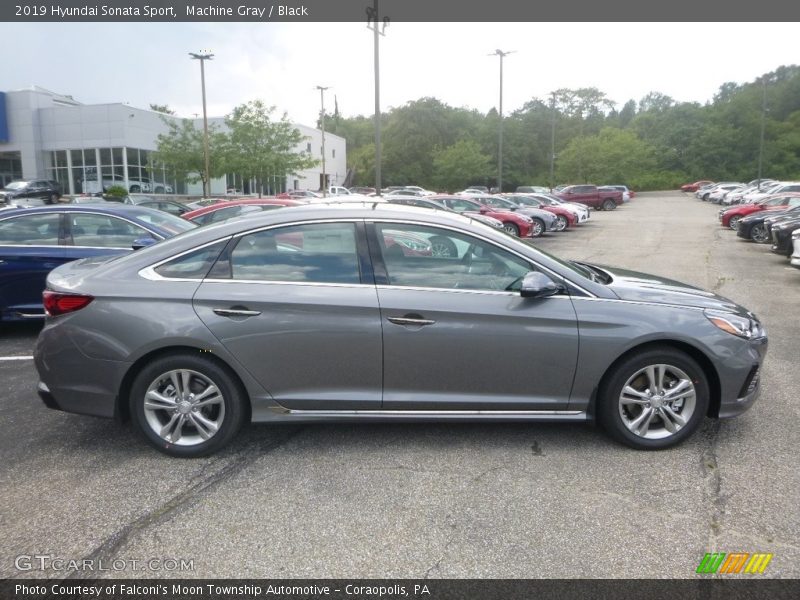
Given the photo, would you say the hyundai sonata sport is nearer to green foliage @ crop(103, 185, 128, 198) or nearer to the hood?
the hood

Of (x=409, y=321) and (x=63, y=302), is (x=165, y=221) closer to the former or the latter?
(x=63, y=302)

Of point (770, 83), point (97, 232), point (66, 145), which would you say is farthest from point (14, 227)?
point (770, 83)

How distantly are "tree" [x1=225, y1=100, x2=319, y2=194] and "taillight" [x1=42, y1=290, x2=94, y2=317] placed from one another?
126 ft

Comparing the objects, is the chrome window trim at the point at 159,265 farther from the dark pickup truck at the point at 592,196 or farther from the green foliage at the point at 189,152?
the dark pickup truck at the point at 592,196

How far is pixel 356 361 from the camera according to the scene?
3.93m

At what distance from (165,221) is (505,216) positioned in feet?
47.9

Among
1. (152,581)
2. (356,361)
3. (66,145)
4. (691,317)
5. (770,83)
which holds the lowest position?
(152,581)

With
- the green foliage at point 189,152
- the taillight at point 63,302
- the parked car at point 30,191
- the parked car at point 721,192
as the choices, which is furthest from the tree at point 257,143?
the taillight at point 63,302

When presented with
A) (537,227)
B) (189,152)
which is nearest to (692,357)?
(537,227)

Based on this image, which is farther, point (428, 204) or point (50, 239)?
point (428, 204)

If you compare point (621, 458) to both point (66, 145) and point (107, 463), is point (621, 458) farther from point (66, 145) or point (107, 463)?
point (66, 145)

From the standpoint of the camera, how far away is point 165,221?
26.7 ft

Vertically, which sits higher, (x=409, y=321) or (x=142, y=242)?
(x=142, y=242)

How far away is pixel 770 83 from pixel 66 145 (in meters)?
110
